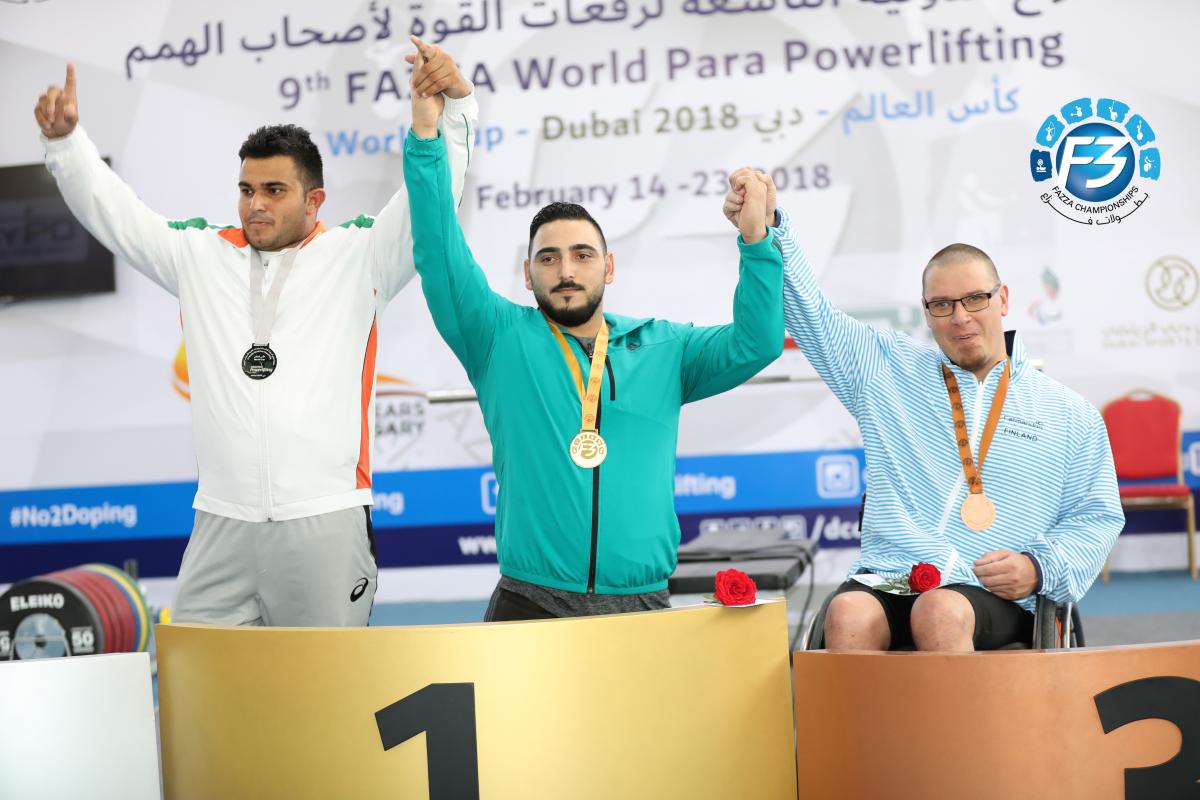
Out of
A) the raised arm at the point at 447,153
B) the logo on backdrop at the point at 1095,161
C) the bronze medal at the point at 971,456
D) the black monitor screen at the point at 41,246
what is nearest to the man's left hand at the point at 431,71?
the raised arm at the point at 447,153

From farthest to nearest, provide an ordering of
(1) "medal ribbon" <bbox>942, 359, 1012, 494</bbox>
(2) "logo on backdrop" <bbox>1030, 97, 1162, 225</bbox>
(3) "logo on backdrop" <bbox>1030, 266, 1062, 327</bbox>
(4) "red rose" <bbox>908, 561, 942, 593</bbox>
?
1. (3) "logo on backdrop" <bbox>1030, 266, 1062, 327</bbox>
2. (2) "logo on backdrop" <bbox>1030, 97, 1162, 225</bbox>
3. (1) "medal ribbon" <bbox>942, 359, 1012, 494</bbox>
4. (4) "red rose" <bbox>908, 561, 942, 593</bbox>

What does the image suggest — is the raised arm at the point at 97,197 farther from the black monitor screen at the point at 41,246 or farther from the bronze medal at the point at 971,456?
the black monitor screen at the point at 41,246

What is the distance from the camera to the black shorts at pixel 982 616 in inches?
95.7

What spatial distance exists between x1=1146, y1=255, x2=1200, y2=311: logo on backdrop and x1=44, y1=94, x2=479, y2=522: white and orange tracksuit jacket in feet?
15.7

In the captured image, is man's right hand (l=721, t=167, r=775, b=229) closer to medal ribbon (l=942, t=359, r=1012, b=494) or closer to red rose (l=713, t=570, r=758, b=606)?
medal ribbon (l=942, t=359, r=1012, b=494)

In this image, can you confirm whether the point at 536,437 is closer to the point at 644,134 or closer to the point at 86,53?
the point at 644,134

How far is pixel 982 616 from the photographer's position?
242 cm

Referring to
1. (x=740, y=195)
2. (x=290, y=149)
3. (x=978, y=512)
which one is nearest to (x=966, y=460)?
(x=978, y=512)

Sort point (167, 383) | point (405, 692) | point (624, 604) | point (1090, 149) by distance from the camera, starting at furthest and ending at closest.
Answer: point (167, 383) < point (1090, 149) < point (624, 604) < point (405, 692)

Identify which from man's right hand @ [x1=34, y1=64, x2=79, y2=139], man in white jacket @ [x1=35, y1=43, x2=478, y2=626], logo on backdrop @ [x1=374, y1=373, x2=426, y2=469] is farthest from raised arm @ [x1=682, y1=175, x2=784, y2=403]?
logo on backdrop @ [x1=374, y1=373, x2=426, y2=469]

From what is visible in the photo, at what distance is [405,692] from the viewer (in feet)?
5.62

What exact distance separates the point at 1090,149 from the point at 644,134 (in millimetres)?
2354

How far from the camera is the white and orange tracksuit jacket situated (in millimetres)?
2471

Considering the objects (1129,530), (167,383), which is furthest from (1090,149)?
(167,383)
